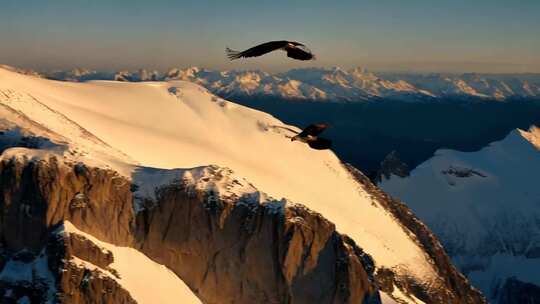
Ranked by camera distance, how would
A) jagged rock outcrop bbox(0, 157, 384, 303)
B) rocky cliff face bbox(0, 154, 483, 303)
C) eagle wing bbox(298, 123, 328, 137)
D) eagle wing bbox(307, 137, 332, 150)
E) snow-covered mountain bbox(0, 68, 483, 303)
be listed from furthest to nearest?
jagged rock outcrop bbox(0, 157, 384, 303) < snow-covered mountain bbox(0, 68, 483, 303) < rocky cliff face bbox(0, 154, 483, 303) < eagle wing bbox(298, 123, 328, 137) < eagle wing bbox(307, 137, 332, 150)

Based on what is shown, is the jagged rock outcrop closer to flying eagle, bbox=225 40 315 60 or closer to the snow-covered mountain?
the snow-covered mountain

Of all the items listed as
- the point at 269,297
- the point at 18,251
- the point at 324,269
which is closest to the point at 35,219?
the point at 18,251

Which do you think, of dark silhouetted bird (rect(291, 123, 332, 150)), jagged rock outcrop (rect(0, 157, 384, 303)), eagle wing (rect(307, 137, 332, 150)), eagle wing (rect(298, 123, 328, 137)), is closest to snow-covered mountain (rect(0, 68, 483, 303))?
jagged rock outcrop (rect(0, 157, 384, 303))

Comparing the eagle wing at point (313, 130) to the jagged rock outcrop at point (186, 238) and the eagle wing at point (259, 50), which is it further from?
the jagged rock outcrop at point (186, 238)

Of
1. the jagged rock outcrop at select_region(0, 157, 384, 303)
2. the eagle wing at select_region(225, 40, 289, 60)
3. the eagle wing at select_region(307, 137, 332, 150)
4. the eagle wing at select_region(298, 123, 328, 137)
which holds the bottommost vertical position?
the jagged rock outcrop at select_region(0, 157, 384, 303)

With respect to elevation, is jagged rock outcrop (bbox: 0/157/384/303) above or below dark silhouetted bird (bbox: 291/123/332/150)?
below

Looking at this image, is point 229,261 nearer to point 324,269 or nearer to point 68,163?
point 324,269

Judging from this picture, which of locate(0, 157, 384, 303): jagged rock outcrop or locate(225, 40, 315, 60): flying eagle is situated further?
locate(0, 157, 384, 303): jagged rock outcrop
